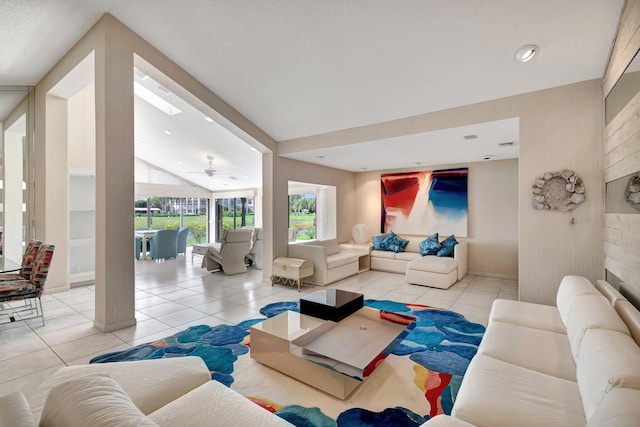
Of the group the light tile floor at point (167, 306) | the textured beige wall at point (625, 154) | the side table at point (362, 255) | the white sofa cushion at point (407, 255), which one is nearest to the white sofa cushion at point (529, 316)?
the textured beige wall at point (625, 154)

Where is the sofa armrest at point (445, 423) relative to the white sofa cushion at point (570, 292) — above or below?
below

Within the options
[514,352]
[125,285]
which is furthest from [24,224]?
[514,352]

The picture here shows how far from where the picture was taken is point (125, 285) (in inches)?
129

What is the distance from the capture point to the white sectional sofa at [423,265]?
500cm

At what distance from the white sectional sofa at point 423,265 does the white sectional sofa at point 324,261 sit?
2.30 ft

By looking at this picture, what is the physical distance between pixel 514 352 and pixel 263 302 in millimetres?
3129

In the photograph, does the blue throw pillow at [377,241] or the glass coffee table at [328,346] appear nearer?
the glass coffee table at [328,346]

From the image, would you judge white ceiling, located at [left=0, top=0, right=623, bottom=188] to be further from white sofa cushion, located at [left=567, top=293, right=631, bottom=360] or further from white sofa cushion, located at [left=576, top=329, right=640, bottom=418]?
white sofa cushion, located at [left=576, top=329, right=640, bottom=418]

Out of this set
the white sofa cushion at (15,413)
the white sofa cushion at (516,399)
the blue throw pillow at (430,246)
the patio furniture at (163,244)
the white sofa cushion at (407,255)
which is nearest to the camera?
the white sofa cushion at (15,413)

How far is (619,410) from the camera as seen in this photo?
976 millimetres

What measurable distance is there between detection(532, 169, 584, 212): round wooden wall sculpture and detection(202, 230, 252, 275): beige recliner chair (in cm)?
519

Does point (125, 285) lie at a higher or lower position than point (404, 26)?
lower

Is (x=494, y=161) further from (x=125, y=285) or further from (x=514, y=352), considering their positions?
(x=125, y=285)

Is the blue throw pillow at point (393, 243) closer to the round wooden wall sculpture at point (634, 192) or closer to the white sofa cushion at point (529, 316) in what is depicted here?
the white sofa cushion at point (529, 316)
